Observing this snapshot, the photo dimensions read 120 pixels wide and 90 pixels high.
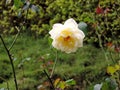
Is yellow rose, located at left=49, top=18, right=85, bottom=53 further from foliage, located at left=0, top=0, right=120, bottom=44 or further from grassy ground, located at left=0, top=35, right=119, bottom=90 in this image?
foliage, located at left=0, top=0, right=120, bottom=44

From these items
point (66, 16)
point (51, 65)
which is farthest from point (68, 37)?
point (66, 16)

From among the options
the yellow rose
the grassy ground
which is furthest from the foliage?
the yellow rose

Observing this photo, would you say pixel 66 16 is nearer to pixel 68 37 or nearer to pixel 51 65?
pixel 51 65

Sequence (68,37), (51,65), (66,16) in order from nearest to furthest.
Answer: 1. (68,37)
2. (51,65)
3. (66,16)

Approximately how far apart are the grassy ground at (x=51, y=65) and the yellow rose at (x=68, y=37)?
3.01m

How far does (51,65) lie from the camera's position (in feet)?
17.5

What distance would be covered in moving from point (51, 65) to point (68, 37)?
3.85 metres

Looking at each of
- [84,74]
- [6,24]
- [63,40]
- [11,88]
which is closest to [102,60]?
[84,74]

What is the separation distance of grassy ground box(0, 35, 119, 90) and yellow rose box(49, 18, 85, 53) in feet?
9.86

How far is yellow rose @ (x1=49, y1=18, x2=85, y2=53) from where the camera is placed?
1.50 m

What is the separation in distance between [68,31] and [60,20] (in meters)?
5.27

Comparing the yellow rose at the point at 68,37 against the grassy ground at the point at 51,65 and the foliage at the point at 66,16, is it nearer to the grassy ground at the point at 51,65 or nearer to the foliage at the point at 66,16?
the grassy ground at the point at 51,65

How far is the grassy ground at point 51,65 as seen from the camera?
5043 mm

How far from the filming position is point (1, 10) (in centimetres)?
770
